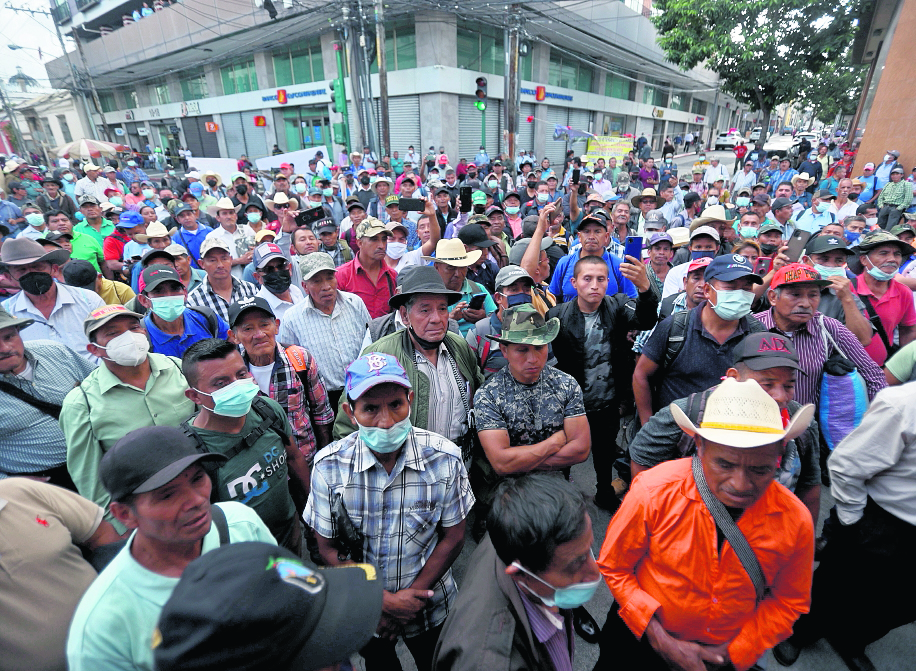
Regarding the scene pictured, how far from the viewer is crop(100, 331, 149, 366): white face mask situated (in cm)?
251

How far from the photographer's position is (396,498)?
6.69ft

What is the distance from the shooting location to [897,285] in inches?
145

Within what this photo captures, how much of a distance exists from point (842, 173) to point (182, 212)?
15.2 m

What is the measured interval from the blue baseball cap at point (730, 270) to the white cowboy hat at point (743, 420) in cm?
135

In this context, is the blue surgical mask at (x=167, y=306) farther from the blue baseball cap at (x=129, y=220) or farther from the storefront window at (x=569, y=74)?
the storefront window at (x=569, y=74)

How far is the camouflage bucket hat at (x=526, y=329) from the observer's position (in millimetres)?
2533

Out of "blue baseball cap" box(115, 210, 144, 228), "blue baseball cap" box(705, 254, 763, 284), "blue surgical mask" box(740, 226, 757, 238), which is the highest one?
"blue baseball cap" box(705, 254, 763, 284)

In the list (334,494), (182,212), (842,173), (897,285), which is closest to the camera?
(334,494)

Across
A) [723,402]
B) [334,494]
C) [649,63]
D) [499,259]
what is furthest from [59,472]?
[649,63]

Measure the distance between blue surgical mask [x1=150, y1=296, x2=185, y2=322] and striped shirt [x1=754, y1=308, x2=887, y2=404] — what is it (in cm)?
460

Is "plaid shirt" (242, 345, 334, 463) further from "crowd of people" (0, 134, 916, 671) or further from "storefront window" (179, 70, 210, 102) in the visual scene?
"storefront window" (179, 70, 210, 102)

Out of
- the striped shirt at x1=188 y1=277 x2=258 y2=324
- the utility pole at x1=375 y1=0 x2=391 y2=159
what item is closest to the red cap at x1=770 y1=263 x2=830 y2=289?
the striped shirt at x1=188 y1=277 x2=258 y2=324

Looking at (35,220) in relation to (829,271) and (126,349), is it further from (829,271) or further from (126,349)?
(829,271)

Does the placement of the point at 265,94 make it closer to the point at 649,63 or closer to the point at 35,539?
the point at 649,63
